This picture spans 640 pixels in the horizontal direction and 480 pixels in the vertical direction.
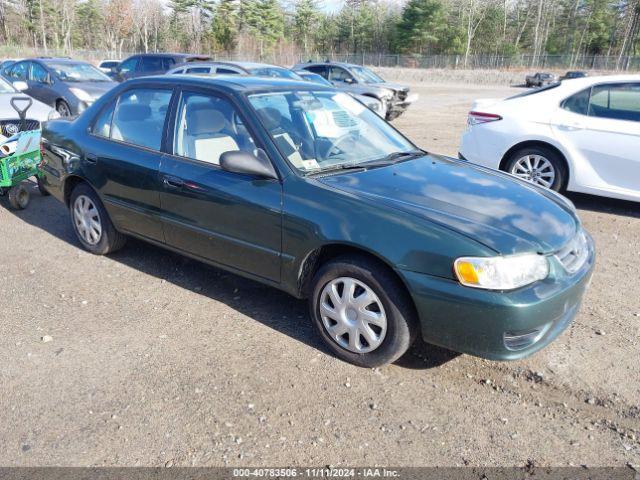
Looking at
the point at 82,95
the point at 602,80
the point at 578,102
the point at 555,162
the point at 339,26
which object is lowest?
the point at 82,95

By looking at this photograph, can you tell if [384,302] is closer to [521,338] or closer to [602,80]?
[521,338]

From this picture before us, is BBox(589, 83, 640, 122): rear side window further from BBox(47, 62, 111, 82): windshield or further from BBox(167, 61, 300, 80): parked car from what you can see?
BBox(47, 62, 111, 82): windshield

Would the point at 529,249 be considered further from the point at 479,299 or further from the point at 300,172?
the point at 300,172

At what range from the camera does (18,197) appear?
21.5 feet

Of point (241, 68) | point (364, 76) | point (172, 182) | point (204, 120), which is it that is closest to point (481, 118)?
point (204, 120)

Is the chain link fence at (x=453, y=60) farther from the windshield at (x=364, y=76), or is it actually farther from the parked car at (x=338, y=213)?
Result: the parked car at (x=338, y=213)

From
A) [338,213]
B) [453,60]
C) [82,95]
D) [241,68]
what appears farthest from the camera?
[453,60]

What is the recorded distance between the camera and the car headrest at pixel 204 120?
4012 mm

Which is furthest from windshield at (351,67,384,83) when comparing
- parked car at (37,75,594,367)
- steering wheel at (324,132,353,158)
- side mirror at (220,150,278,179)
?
side mirror at (220,150,278,179)

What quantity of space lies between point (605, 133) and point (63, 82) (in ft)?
38.1

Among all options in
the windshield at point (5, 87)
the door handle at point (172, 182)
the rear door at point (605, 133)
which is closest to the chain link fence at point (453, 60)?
the windshield at point (5, 87)

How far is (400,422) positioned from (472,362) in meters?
0.81

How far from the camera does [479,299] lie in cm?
285

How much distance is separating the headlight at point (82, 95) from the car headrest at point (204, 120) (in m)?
9.59
